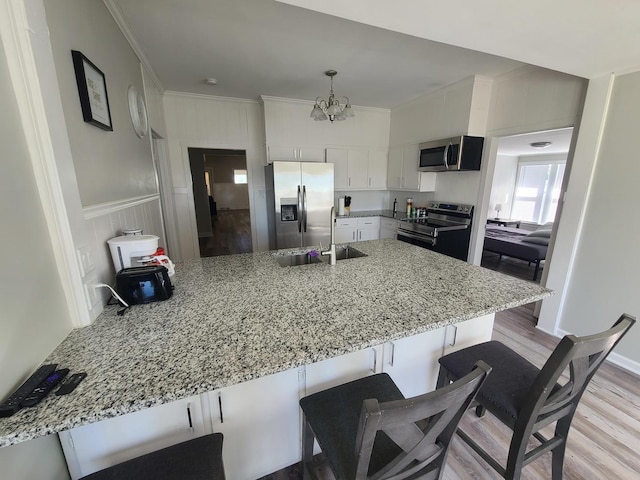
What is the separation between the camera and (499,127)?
3057 mm

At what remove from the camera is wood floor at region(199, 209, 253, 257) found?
5.39 m

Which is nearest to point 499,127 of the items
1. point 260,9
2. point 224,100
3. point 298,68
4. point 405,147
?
point 405,147

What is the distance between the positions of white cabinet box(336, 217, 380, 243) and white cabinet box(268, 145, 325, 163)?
1.08 m

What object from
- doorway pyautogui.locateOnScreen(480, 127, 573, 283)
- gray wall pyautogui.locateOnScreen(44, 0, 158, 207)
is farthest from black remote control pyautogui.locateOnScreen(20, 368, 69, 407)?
doorway pyautogui.locateOnScreen(480, 127, 573, 283)

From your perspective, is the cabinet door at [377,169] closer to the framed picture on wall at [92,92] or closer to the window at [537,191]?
the framed picture on wall at [92,92]

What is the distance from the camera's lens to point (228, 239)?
6.46m

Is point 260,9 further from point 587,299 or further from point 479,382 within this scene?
point 587,299

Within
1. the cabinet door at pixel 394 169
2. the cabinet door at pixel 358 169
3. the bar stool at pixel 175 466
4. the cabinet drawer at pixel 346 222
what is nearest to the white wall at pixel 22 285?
the bar stool at pixel 175 466

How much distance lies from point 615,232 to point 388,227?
2629mm

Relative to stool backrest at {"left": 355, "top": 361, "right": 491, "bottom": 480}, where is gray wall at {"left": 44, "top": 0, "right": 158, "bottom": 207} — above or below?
above

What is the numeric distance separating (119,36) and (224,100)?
2025 millimetres

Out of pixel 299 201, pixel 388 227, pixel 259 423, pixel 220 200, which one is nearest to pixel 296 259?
pixel 259 423

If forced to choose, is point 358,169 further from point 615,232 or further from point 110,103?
point 110,103

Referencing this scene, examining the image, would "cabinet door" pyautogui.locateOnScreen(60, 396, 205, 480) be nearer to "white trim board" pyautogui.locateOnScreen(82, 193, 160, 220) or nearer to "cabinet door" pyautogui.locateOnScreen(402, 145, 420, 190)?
"white trim board" pyautogui.locateOnScreen(82, 193, 160, 220)
